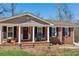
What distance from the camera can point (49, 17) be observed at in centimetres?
2773

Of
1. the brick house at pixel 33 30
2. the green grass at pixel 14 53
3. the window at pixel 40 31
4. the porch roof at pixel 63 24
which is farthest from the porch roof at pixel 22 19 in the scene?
the green grass at pixel 14 53

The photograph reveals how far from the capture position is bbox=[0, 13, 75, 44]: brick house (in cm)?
2786

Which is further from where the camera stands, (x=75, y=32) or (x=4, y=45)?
(x=75, y=32)

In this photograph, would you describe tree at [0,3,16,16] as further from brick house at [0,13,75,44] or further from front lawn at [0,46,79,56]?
front lawn at [0,46,79,56]

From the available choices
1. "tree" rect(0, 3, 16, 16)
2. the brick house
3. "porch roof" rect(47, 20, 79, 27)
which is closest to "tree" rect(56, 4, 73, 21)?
"porch roof" rect(47, 20, 79, 27)

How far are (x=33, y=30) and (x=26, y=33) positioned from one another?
77 centimetres

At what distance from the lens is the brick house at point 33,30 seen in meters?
27.9

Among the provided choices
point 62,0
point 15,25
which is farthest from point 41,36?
point 62,0

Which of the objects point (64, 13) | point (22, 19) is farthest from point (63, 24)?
point (22, 19)

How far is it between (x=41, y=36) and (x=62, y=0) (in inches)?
201

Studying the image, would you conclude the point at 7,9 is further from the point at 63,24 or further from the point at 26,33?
the point at 63,24

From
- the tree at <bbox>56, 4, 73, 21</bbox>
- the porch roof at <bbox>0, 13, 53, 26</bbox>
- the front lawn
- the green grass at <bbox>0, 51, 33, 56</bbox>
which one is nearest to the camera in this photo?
the green grass at <bbox>0, 51, 33, 56</bbox>

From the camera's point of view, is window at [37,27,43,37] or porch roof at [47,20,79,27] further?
porch roof at [47,20,79,27]

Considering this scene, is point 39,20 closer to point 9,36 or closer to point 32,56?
point 9,36
